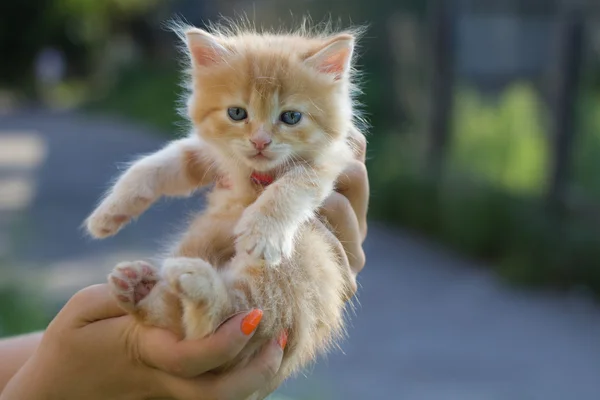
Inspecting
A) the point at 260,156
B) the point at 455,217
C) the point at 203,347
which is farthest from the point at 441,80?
the point at 203,347

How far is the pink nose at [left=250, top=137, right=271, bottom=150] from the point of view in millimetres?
2662

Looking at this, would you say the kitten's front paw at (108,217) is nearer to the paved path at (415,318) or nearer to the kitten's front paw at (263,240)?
the kitten's front paw at (263,240)

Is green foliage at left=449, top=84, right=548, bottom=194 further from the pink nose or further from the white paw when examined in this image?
the white paw

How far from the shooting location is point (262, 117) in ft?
8.89

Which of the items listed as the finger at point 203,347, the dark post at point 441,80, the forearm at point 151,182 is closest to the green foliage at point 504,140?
the dark post at point 441,80

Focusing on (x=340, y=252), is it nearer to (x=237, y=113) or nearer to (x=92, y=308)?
(x=237, y=113)

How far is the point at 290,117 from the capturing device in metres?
2.74

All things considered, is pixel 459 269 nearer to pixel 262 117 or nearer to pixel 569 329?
pixel 569 329

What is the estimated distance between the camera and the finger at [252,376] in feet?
7.77

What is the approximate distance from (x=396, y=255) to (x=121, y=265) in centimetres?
697

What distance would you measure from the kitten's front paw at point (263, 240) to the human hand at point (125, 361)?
182 mm

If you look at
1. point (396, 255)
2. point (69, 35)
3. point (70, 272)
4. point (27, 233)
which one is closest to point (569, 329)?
point (396, 255)

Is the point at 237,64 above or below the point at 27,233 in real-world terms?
above

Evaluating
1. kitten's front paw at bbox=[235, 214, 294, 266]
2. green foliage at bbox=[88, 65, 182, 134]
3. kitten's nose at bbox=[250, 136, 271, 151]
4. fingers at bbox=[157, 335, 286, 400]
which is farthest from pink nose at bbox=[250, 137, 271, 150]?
green foliage at bbox=[88, 65, 182, 134]
